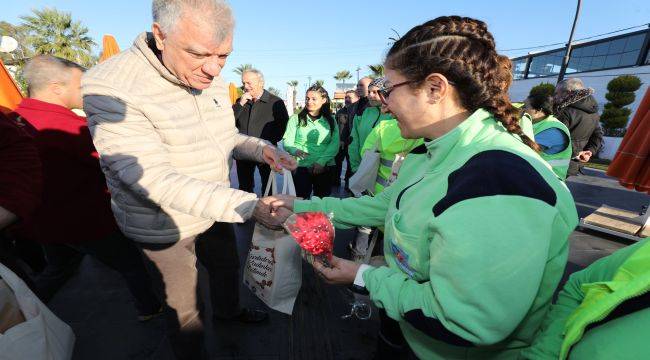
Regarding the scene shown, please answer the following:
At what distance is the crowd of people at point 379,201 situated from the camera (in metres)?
0.80

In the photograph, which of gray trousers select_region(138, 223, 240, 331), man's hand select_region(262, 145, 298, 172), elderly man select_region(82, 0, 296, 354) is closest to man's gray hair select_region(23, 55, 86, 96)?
elderly man select_region(82, 0, 296, 354)

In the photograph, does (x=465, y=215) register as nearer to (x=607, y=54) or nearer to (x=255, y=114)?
(x=255, y=114)

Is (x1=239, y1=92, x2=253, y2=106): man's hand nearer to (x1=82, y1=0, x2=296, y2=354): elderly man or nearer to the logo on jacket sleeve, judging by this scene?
(x1=82, y1=0, x2=296, y2=354): elderly man

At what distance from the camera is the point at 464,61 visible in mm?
1079

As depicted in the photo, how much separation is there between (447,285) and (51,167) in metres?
2.54

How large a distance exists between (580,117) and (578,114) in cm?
6

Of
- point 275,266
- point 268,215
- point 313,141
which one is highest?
point 268,215

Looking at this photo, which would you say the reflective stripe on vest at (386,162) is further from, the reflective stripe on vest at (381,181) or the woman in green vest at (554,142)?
the woman in green vest at (554,142)

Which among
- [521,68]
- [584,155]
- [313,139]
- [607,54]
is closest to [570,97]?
[584,155]

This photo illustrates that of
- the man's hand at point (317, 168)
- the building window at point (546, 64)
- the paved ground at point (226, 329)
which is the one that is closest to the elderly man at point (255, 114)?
the man's hand at point (317, 168)

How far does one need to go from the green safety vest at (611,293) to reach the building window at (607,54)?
29863 mm

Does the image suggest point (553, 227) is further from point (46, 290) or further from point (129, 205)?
point (46, 290)

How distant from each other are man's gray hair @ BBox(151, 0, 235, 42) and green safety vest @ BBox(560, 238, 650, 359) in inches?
66.5

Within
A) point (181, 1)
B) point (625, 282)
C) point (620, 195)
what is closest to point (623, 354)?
point (625, 282)
